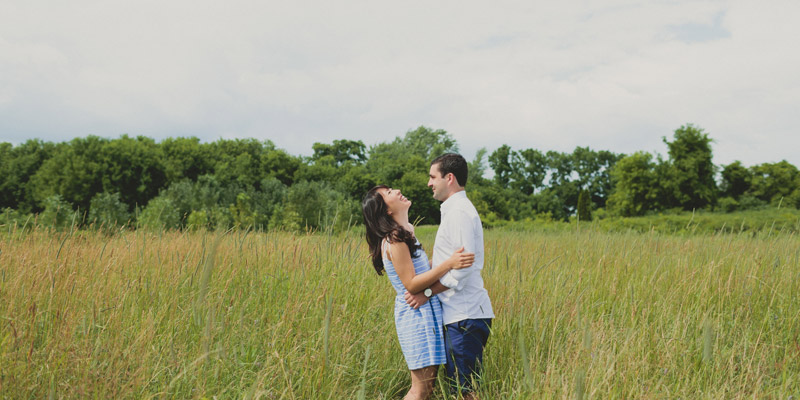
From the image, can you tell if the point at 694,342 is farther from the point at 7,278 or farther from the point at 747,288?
the point at 7,278

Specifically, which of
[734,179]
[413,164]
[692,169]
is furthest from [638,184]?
[413,164]

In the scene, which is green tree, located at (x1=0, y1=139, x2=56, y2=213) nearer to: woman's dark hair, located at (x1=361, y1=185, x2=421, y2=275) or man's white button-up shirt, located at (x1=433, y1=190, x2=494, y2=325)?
woman's dark hair, located at (x1=361, y1=185, x2=421, y2=275)

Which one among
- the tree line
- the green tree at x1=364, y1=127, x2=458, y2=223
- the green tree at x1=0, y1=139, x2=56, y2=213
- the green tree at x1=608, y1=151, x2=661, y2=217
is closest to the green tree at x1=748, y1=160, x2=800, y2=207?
the tree line

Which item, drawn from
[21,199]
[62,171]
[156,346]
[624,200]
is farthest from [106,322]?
[21,199]

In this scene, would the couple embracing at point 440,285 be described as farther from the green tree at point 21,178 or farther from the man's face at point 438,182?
the green tree at point 21,178

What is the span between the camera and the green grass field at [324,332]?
7.52 feet

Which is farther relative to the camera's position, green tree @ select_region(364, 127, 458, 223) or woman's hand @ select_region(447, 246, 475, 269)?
green tree @ select_region(364, 127, 458, 223)

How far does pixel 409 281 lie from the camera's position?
2426mm

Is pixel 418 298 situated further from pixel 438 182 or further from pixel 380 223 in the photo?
pixel 438 182

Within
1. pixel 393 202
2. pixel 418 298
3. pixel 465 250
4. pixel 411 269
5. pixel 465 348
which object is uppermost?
pixel 393 202

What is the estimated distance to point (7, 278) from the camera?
12.0 feet

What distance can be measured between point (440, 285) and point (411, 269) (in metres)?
0.16

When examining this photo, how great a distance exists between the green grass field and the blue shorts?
137 mm

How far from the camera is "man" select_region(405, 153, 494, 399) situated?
2.35 m
